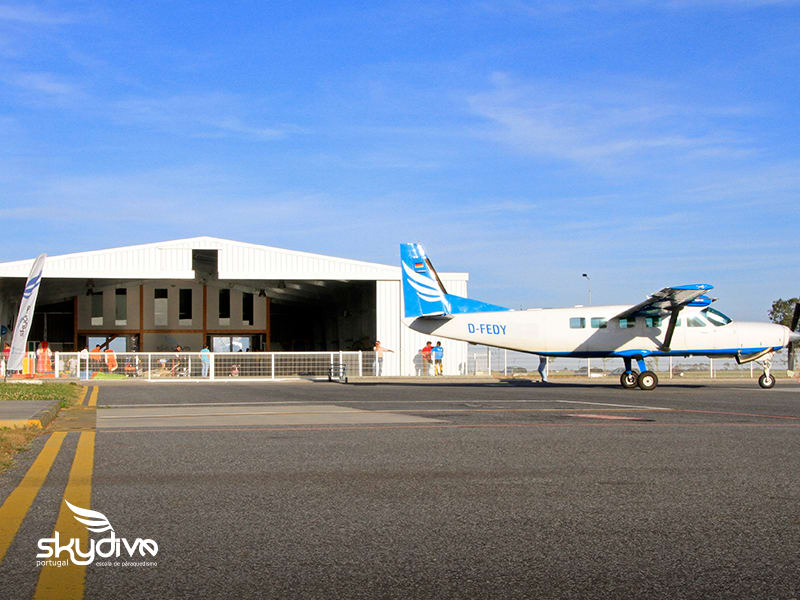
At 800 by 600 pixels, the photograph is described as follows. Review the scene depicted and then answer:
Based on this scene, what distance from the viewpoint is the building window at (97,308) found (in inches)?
1949

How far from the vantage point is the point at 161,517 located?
536cm

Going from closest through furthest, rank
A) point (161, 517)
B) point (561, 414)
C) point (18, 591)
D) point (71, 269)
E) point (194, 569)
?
point (18, 591), point (194, 569), point (161, 517), point (561, 414), point (71, 269)

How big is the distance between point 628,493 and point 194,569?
337 centimetres

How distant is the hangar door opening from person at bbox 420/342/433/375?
4.45 metres

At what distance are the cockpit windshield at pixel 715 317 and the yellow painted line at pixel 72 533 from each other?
824 inches

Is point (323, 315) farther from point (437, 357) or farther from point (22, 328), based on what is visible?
point (22, 328)

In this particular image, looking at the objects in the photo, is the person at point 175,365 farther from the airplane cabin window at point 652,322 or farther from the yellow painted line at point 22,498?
the yellow painted line at point 22,498

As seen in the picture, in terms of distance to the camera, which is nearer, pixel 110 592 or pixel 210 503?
pixel 110 592

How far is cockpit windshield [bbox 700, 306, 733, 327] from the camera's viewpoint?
25.4 metres

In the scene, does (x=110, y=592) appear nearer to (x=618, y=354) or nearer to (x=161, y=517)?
(x=161, y=517)

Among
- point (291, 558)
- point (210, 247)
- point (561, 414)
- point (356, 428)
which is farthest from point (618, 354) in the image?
point (291, 558)

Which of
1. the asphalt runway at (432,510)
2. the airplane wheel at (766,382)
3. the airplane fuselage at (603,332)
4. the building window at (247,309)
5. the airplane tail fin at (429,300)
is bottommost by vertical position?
the asphalt runway at (432,510)

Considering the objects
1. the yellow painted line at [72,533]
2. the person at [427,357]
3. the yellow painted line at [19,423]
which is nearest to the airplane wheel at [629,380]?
the person at [427,357]

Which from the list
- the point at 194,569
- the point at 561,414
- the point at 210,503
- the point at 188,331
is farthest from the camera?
the point at 188,331
